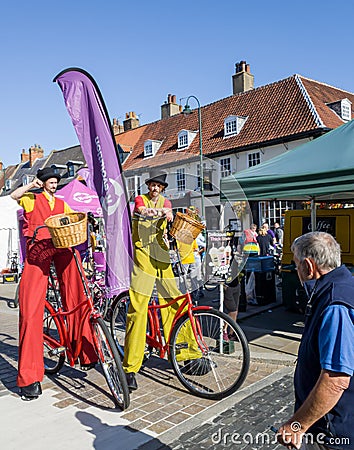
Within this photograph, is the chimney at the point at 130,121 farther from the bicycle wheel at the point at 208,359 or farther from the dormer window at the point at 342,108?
the bicycle wheel at the point at 208,359

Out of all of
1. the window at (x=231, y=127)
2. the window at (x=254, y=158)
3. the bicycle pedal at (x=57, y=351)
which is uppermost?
the window at (x=231, y=127)

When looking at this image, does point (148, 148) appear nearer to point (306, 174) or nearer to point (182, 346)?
point (306, 174)

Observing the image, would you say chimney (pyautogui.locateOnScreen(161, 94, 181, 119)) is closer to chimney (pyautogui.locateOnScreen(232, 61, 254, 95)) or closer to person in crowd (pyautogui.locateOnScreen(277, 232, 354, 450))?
chimney (pyautogui.locateOnScreen(232, 61, 254, 95))

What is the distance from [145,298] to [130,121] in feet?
122

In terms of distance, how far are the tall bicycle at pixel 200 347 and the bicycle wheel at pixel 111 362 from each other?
594 mm

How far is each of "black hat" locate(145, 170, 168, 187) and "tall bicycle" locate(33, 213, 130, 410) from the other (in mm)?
848

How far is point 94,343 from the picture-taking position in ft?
13.4

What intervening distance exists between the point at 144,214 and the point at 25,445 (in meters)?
2.08

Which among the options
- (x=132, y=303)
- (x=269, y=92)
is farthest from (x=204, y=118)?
(x=132, y=303)

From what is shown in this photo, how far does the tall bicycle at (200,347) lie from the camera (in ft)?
12.8

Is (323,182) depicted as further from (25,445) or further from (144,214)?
(25,445)

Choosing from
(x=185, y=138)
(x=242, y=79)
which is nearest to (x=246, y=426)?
(x=185, y=138)

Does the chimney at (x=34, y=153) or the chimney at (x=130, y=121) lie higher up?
the chimney at (x=130, y=121)

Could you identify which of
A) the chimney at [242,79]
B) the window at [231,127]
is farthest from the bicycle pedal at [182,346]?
the chimney at [242,79]
